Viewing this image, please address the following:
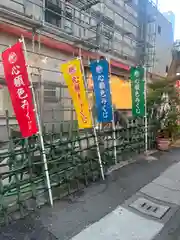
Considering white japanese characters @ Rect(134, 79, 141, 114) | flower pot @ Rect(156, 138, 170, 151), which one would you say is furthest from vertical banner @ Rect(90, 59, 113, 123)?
flower pot @ Rect(156, 138, 170, 151)

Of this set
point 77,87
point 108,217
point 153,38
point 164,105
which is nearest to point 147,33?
point 153,38

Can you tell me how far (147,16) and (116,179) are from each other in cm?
1145

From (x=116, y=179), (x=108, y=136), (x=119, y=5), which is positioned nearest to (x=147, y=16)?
(x=119, y=5)

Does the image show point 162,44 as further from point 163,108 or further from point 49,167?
point 49,167

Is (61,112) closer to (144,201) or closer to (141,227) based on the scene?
(144,201)

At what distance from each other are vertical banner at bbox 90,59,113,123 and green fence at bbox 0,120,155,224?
20.6 inches

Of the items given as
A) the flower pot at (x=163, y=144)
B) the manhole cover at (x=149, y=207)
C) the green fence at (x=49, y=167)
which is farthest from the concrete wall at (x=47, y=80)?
the flower pot at (x=163, y=144)

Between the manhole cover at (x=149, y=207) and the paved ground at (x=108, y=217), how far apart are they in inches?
3.2

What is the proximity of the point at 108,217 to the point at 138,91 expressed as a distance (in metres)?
4.25

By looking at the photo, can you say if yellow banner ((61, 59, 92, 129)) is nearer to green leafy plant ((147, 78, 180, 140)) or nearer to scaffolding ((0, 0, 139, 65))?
scaffolding ((0, 0, 139, 65))

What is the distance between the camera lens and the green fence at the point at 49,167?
9.98ft

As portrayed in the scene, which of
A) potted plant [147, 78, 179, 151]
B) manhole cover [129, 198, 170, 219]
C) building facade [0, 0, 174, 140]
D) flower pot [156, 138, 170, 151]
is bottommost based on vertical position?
manhole cover [129, 198, 170, 219]

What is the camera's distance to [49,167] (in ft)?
12.4

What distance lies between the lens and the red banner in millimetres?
2961
